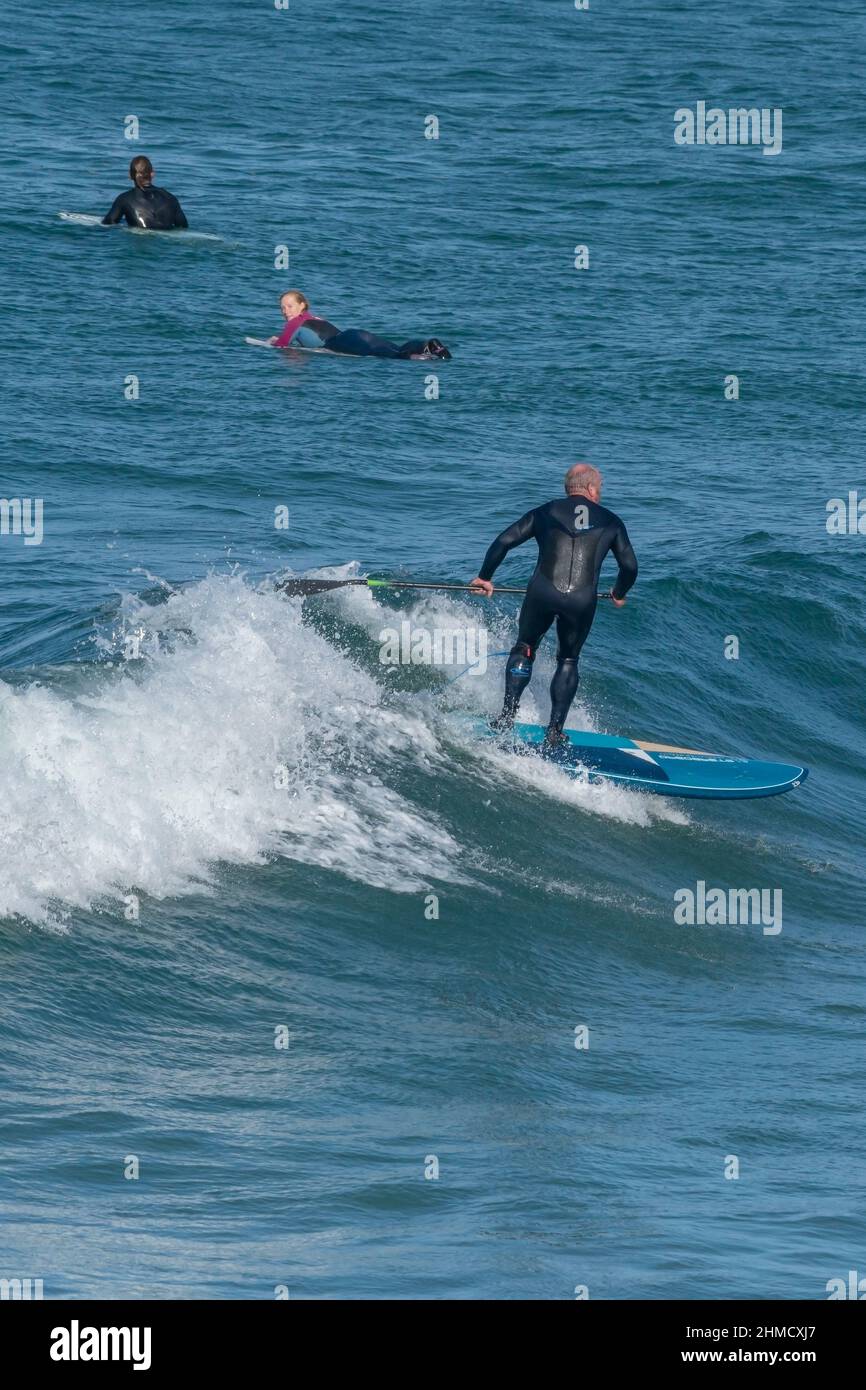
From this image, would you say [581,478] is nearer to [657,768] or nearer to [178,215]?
[657,768]

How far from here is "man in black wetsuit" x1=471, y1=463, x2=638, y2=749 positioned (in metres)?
11.0

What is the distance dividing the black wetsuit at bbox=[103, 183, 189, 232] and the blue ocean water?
26 cm

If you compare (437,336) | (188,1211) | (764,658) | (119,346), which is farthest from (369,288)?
(188,1211)

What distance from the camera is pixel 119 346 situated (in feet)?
65.0

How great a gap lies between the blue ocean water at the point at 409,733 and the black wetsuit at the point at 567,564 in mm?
1030

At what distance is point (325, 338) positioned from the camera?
66.0ft

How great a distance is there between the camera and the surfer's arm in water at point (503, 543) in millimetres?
10828

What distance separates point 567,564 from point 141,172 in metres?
13.2

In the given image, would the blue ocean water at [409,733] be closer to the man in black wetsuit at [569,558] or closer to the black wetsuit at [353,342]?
the black wetsuit at [353,342]
